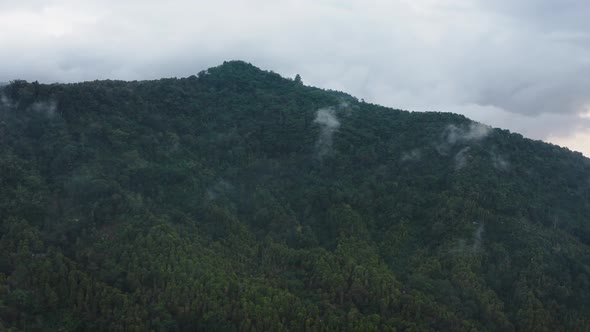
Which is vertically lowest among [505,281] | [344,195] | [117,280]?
[117,280]

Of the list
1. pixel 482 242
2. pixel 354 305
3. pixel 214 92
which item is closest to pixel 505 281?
pixel 482 242

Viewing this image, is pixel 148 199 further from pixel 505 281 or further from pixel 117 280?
pixel 505 281

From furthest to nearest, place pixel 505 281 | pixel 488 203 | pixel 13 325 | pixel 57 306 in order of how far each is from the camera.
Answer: pixel 488 203, pixel 505 281, pixel 57 306, pixel 13 325

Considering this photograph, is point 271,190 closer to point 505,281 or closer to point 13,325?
point 505,281

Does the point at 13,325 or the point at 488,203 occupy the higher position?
the point at 488,203

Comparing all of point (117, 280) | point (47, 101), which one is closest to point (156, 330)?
point (117, 280)

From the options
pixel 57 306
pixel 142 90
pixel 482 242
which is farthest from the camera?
pixel 142 90

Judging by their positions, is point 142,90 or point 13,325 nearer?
point 13,325
